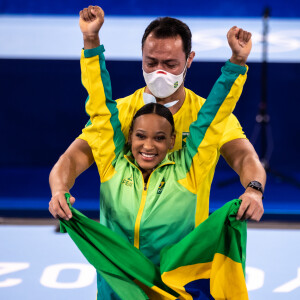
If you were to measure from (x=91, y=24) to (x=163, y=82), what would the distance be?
0.45 m

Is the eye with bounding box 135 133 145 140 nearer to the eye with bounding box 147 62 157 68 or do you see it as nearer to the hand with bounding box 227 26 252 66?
the eye with bounding box 147 62 157 68

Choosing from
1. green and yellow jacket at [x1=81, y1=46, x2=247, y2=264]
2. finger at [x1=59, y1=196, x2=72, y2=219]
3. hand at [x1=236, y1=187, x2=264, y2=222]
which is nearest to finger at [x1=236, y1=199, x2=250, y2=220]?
hand at [x1=236, y1=187, x2=264, y2=222]

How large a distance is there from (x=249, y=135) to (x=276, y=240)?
1.40m

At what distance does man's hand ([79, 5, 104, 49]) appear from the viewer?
2172 millimetres

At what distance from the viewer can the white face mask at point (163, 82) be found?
2456mm

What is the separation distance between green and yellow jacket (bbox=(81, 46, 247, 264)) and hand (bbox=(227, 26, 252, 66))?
0.51ft

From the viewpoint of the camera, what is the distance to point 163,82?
2465mm

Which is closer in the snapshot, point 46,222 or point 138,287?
point 138,287

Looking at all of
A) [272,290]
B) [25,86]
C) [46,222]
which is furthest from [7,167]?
[272,290]

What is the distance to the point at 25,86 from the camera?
528 centimetres

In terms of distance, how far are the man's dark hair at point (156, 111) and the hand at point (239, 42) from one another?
1.37 feet

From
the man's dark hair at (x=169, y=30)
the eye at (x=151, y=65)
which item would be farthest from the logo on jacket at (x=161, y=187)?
the man's dark hair at (x=169, y=30)

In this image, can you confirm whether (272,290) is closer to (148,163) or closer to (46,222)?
(148,163)

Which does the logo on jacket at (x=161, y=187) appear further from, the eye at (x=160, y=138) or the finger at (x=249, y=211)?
the finger at (x=249, y=211)
